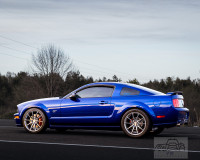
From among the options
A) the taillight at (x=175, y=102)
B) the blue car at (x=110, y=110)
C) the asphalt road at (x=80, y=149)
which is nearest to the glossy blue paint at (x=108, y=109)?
the blue car at (x=110, y=110)

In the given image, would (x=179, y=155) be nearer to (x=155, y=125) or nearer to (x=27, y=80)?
(x=155, y=125)

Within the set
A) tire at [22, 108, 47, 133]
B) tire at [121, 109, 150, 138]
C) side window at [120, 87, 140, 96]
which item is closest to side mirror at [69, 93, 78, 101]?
tire at [22, 108, 47, 133]

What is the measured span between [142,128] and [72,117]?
1.97 metres

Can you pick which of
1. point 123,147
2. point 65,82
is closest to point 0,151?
point 123,147

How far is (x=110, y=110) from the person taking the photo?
9.42 m

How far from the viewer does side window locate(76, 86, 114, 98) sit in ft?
32.1

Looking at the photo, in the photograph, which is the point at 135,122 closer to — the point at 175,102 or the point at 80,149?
Answer: the point at 175,102

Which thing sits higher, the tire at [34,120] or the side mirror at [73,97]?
the side mirror at [73,97]

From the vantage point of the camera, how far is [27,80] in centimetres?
5944

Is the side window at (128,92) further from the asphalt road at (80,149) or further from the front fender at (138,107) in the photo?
the asphalt road at (80,149)

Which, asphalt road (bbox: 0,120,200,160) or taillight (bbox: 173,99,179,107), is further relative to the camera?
taillight (bbox: 173,99,179,107)

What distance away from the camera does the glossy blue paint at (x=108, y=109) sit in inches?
353

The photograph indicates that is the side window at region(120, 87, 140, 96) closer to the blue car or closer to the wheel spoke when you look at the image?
the blue car

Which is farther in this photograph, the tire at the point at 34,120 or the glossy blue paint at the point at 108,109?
the tire at the point at 34,120
